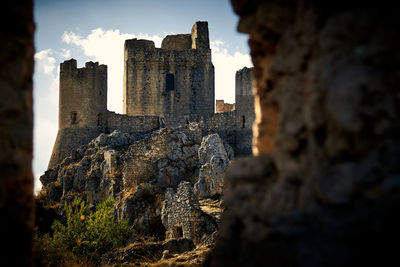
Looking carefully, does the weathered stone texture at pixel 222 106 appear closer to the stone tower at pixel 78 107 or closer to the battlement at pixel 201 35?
the battlement at pixel 201 35

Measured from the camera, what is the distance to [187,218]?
1310 centimetres

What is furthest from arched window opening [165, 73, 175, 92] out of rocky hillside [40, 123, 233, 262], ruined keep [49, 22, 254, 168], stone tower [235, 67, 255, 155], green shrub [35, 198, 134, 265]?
green shrub [35, 198, 134, 265]

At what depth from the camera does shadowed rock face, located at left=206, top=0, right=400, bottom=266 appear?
10.7 feet

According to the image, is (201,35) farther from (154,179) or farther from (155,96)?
(154,179)

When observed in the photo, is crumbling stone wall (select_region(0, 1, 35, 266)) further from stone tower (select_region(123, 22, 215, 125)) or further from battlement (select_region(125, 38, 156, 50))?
battlement (select_region(125, 38, 156, 50))

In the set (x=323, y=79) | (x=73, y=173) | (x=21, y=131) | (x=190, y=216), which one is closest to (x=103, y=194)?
(x=73, y=173)

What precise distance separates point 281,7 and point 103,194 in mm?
18201

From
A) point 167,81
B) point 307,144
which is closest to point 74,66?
point 167,81

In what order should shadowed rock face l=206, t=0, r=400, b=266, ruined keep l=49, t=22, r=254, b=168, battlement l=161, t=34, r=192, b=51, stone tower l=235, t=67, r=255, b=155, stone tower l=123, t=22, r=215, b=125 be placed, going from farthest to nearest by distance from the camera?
battlement l=161, t=34, r=192, b=51
stone tower l=123, t=22, r=215, b=125
ruined keep l=49, t=22, r=254, b=168
stone tower l=235, t=67, r=255, b=155
shadowed rock face l=206, t=0, r=400, b=266

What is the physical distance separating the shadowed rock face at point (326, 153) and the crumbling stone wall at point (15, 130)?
1.99 metres

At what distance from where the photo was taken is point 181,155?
2081 centimetres

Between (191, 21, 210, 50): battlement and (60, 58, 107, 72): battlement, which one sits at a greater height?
(191, 21, 210, 50): battlement

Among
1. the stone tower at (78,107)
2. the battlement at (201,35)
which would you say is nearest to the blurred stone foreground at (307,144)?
the stone tower at (78,107)

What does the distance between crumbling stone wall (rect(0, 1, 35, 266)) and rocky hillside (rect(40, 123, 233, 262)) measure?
25.4ft
